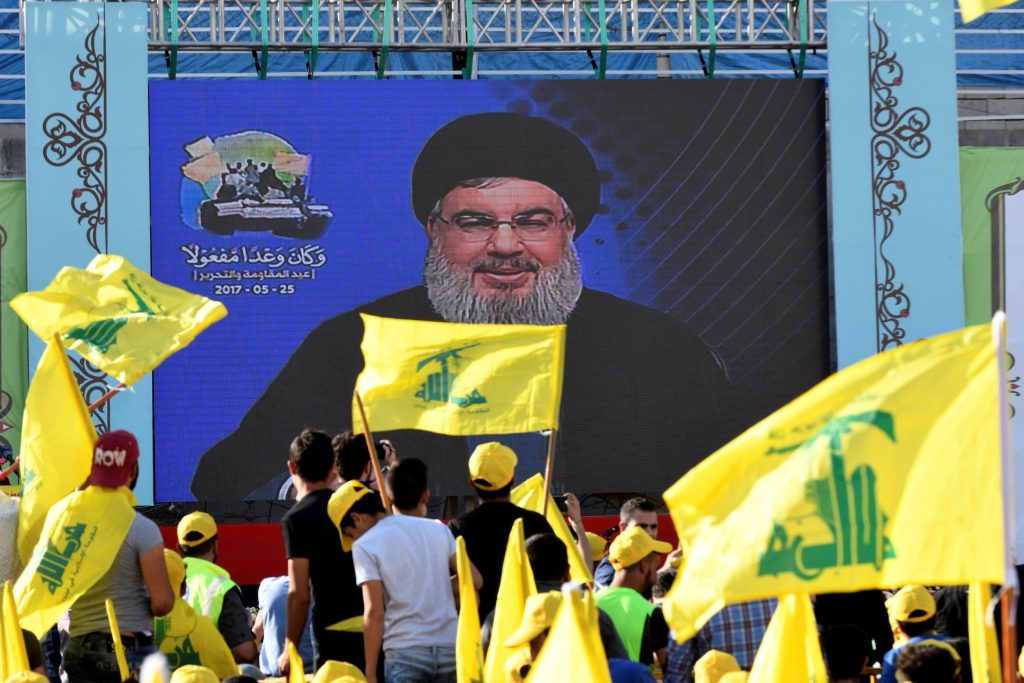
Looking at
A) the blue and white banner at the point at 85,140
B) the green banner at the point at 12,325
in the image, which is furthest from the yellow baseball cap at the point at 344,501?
the green banner at the point at 12,325

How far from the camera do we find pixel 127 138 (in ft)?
41.6

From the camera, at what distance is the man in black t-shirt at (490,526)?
5344mm

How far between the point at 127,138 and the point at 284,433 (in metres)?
2.29

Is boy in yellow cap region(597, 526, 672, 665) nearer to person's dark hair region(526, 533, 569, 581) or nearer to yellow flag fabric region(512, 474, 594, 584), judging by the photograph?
yellow flag fabric region(512, 474, 594, 584)

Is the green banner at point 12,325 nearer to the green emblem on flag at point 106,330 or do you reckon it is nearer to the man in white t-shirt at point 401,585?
the green emblem on flag at point 106,330

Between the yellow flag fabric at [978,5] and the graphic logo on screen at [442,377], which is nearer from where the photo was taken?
the yellow flag fabric at [978,5]

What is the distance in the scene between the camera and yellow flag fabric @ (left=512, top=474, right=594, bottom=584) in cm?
614

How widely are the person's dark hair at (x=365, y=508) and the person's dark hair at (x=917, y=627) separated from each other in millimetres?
1558

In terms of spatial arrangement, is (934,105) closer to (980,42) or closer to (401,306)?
(980,42)

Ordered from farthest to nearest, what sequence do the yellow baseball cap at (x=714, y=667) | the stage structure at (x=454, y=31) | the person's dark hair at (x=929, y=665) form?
the stage structure at (x=454, y=31) → the yellow baseball cap at (x=714, y=667) → the person's dark hair at (x=929, y=665)

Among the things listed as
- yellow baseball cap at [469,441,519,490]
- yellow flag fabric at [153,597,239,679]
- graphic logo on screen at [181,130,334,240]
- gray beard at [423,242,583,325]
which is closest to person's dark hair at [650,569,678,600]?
yellow baseball cap at [469,441,519,490]

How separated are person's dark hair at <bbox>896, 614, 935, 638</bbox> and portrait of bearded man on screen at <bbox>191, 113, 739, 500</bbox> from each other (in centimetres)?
717

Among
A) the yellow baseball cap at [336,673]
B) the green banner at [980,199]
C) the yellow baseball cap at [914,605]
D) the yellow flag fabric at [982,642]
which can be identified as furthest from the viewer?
the green banner at [980,199]

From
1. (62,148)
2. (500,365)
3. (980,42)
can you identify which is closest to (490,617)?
(500,365)
